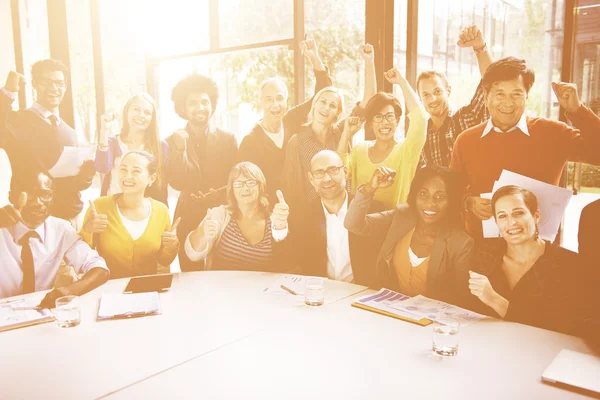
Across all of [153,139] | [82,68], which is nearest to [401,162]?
[153,139]

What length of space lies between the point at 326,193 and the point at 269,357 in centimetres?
145

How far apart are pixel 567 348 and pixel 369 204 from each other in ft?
4.13

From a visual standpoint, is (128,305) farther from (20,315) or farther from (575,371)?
(575,371)

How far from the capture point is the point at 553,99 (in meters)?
2.23

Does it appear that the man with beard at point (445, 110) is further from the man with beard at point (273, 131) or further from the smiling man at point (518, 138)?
the man with beard at point (273, 131)

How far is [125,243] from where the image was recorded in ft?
10.5

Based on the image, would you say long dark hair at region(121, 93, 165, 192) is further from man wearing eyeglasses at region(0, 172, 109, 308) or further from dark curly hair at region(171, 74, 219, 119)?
man wearing eyeglasses at region(0, 172, 109, 308)

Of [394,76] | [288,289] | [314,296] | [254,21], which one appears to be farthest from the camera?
[254,21]

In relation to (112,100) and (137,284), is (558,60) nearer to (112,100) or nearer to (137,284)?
(137,284)

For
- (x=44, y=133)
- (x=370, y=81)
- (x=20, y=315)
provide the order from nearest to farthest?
(x=20, y=315), (x=370, y=81), (x=44, y=133)

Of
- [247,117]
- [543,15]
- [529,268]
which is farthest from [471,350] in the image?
[247,117]

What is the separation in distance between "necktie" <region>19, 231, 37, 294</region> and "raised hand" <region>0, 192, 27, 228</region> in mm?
105

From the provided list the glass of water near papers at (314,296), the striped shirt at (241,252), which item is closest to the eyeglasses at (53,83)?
the striped shirt at (241,252)

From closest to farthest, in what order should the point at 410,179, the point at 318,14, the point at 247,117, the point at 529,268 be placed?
the point at 529,268 → the point at 410,179 → the point at 318,14 → the point at 247,117
